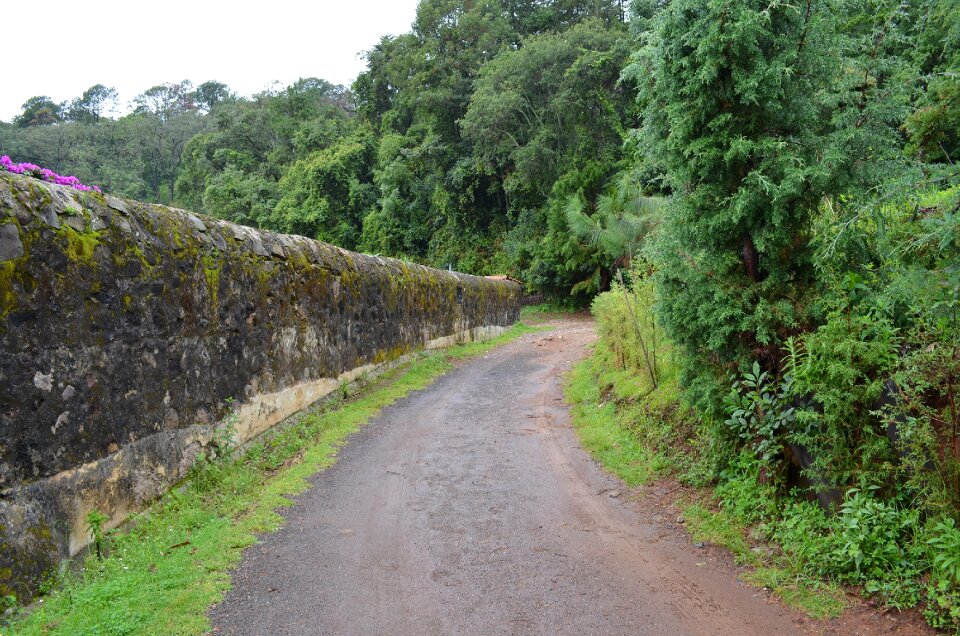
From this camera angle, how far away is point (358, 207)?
4269cm

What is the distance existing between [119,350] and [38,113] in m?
77.9

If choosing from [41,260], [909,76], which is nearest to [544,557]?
[41,260]

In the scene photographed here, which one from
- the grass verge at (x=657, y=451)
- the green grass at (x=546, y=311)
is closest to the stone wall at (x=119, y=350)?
the grass verge at (x=657, y=451)

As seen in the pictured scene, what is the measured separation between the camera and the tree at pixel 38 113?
64.2 meters

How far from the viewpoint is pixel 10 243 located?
3988mm

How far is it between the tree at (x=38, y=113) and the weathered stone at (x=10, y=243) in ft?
249

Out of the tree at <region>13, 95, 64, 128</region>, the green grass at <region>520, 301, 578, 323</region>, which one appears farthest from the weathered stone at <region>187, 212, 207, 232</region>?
the tree at <region>13, 95, 64, 128</region>

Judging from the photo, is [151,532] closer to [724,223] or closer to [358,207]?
[724,223]

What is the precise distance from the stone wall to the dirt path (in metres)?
1.26

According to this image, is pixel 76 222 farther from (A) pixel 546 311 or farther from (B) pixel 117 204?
(A) pixel 546 311

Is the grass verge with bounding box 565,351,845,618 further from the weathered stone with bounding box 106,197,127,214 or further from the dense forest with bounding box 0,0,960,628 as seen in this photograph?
the weathered stone with bounding box 106,197,127,214

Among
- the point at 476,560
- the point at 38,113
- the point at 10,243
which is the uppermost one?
the point at 38,113

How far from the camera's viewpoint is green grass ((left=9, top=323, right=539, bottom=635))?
11.6ft

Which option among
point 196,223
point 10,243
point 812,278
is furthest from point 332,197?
point 812,278
